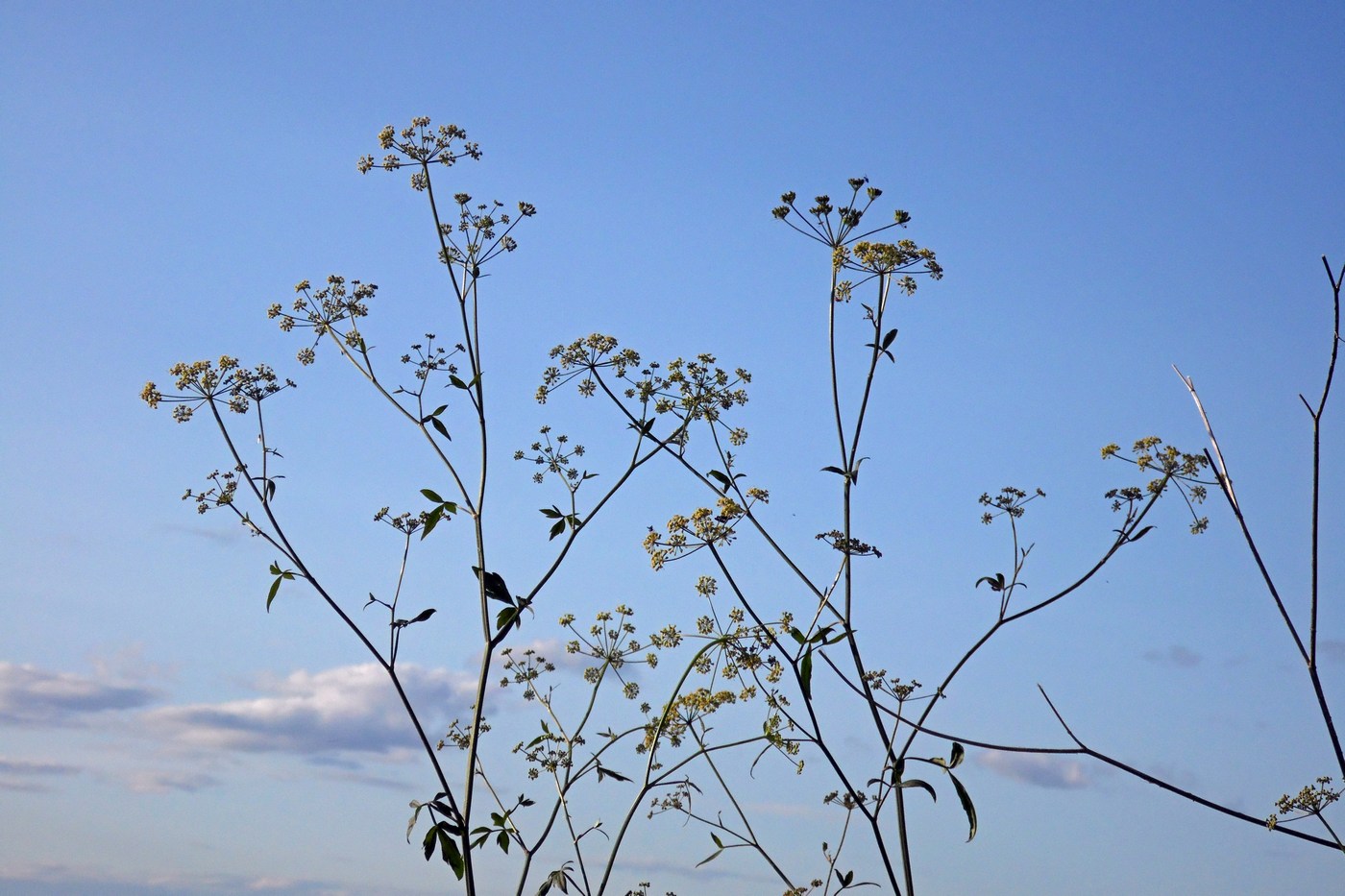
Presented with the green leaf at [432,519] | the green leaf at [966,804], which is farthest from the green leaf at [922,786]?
the green leaf at [432,519]

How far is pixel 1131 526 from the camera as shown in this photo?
21.6 feet

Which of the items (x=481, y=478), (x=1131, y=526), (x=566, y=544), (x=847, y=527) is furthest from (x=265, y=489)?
(x=1131, y=526)

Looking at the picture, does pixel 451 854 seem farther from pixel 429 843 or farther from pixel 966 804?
pixel 966 804

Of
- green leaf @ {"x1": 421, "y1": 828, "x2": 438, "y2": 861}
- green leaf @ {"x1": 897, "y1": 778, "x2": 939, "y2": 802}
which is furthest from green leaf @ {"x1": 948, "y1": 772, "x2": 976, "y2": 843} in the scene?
green leaf @ {"x1": 421, "y1": 828, "x2": 438, "y2": 861}

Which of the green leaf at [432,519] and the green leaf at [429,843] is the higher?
the green leaf at [432,519]

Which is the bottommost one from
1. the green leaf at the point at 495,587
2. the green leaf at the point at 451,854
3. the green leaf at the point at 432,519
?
the green leaf at the point at 451,854

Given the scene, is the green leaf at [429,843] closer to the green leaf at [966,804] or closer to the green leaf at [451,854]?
the green leaf at [451,854]

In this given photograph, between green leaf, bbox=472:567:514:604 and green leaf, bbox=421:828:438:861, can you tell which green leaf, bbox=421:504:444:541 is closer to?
green leaf, bbox=472:567:514:604

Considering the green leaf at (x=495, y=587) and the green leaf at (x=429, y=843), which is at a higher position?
the green leaf at (x=495, y=587)

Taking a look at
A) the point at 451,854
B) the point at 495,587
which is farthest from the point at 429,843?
the point at 495,587

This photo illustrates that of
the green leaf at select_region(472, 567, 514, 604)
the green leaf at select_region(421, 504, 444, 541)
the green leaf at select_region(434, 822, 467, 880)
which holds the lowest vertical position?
the green leaf at select_region(434, 822, 467, 880)

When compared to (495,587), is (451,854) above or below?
below

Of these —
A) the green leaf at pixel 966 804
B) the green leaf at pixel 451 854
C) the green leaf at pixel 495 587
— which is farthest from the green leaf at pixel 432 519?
the green leaf at pixel 966 804

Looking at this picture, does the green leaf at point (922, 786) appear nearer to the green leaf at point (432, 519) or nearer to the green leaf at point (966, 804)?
the green leaf at point (966, 804)
